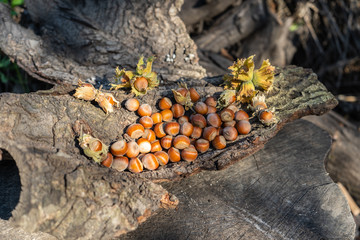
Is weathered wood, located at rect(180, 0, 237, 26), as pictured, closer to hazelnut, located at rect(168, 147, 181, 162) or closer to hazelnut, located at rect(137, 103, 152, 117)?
hazelnut, located at rect(137, 103, 152, 117)

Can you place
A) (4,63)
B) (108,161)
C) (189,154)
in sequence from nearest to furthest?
1. (108,161)
2. (189,154)
3. (4,63)

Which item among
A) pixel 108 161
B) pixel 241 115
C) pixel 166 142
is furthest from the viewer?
pixel 241 115

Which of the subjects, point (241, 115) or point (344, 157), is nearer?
point (241, 115)

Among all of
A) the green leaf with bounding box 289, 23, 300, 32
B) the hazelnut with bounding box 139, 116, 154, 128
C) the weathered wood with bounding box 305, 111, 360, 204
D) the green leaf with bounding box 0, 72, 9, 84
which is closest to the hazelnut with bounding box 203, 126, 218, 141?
the hazelnut with bounding box 139, 116, 154, 128

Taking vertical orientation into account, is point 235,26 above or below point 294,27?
above

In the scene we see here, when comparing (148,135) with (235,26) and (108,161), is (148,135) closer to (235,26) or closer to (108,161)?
(108,161)

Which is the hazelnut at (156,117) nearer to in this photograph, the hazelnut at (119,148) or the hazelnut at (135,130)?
the hazelnut at (135,130)

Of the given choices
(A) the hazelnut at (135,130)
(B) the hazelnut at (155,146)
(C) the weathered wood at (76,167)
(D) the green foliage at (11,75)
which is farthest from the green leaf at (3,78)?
(B) the hazelnut at (155,146)

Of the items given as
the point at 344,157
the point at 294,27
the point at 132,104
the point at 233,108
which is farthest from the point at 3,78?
the point at 294,27
